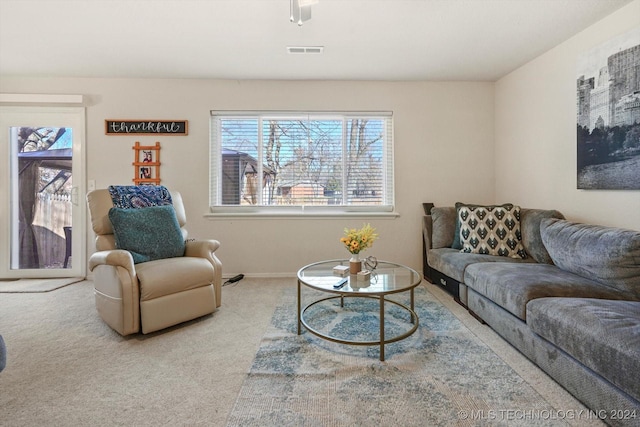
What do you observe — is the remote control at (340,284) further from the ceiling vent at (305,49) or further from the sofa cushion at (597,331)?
the ceiling vent at (305,49)

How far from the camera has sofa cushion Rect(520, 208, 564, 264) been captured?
8.13ft

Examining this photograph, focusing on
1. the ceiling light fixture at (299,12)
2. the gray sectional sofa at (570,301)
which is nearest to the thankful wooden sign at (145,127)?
the ceiling light fixture at (299,12)

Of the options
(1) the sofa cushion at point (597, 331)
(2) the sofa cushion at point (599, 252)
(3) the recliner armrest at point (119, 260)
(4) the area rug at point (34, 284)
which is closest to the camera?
(1) the sofa cushion at point (597, 331)

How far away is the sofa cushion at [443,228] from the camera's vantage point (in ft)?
10.2

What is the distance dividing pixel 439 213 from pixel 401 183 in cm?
58

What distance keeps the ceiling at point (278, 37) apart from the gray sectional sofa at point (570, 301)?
1.54 m

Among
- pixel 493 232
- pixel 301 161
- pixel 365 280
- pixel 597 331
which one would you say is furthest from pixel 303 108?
pixel 597 331

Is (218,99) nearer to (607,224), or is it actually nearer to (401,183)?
(401,183)

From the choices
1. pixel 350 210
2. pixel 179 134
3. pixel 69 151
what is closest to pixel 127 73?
pixel 179 134

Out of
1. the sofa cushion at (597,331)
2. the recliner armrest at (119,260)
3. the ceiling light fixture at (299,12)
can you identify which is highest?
the ceiling light fixture at (299,12)

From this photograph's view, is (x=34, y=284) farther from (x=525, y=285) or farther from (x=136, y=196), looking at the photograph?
(x=525, y=285)

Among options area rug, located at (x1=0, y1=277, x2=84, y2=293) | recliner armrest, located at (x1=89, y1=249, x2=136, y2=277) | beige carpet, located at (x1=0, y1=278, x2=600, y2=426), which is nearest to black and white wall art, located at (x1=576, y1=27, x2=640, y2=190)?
beige carpet, located at (x1=0, y1=278, x2=600, y2=426)

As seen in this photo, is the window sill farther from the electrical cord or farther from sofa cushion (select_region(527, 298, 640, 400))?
sofa cushion (select_region(527, 298, 640, 400))

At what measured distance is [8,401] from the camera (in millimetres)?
1437
